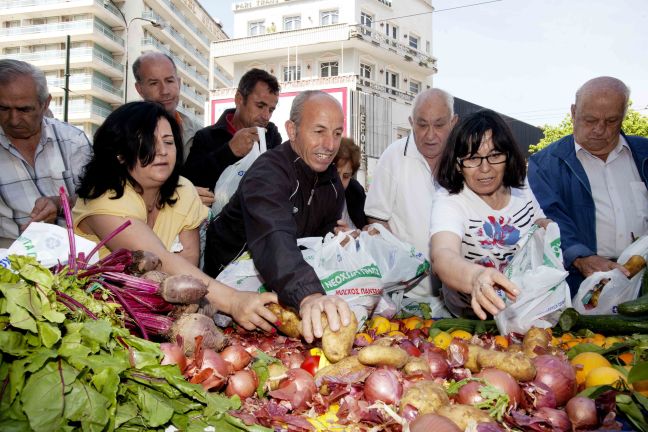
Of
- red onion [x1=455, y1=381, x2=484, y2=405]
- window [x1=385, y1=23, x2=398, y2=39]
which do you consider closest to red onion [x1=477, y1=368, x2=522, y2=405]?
red onion [x1=455, y1=381, x2=484, y2=405]

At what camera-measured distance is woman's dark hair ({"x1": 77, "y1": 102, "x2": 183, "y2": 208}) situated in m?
2.44

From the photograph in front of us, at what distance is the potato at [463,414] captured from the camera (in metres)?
1.28

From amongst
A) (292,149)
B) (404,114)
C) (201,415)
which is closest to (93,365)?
(201,415)

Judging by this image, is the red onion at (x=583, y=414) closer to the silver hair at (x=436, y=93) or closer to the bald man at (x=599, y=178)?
the bald man at (x=599, y=178)

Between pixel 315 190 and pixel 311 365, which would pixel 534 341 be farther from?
pixel 315 190

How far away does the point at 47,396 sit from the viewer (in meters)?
1.17

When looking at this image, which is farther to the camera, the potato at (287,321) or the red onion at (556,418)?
the potato at (287,321)

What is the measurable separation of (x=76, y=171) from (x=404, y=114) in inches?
1279

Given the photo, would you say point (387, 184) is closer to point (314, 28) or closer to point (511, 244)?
point (511, 244)

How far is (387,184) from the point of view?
408 cm

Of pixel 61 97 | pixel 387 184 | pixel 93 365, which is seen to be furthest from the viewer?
pixel 61 97

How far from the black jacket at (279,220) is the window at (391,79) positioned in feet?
115

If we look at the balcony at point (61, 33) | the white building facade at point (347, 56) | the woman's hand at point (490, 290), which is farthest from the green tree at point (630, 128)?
Result: the balcony at point (61, 33)

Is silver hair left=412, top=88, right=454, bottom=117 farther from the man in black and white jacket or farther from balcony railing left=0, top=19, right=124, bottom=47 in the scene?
balcony railing left=0, top=19, right=124, bottom=47
